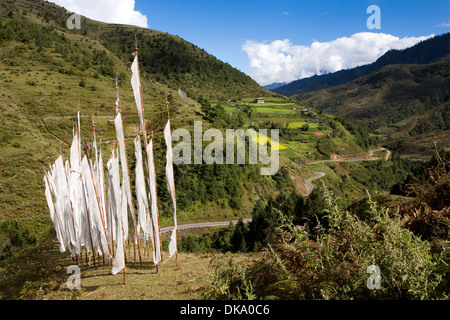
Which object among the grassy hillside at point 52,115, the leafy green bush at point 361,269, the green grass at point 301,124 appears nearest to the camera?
the leafy green bush at point 361,269

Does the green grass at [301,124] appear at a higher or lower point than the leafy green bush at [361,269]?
higher

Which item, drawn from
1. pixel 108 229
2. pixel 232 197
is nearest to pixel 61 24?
pixel 232 197

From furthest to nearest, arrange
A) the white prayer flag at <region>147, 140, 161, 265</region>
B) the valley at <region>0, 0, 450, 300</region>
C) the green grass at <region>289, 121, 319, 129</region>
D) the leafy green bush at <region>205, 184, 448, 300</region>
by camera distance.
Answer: the green grass at <region>289, 121, 319, 129</region> → the white prayer flag at <region>147, 140, 161, 265</region> → the valley at <region>0, 0, 450, 300</region> → the leafy green bush at <region>205, 184, 448, 300</region>

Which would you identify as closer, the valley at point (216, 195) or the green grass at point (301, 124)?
the valley at point (216, 195)

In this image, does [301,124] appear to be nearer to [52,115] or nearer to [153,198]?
[52,115]

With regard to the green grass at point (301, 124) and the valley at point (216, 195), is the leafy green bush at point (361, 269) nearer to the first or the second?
the valley at point (216, 195)

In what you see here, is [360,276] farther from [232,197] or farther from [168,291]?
[232,197]

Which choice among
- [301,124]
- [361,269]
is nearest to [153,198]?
[361,269]

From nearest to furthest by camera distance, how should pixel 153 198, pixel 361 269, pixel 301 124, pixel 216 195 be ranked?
pixel 361 269
pixel 153 198
pixel 216 195
pixel 301 124

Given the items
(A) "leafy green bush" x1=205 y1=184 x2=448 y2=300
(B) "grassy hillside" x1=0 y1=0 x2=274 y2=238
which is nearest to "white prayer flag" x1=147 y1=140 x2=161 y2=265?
(A) "leafy green bush" x1=205 y1=184 x2=448 y2=300

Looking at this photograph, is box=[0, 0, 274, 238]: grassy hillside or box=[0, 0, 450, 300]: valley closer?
box=[0, 0, 450, 300]: valley

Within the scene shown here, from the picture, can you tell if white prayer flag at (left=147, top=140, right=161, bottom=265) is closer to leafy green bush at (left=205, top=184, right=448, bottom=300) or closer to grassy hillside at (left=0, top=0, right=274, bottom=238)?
leafy green bush at (left=205, top=184, right=448, bottom=300)

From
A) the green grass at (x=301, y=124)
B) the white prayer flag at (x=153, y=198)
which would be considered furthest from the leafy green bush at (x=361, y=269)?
the green grass at (x=301, y=124)
